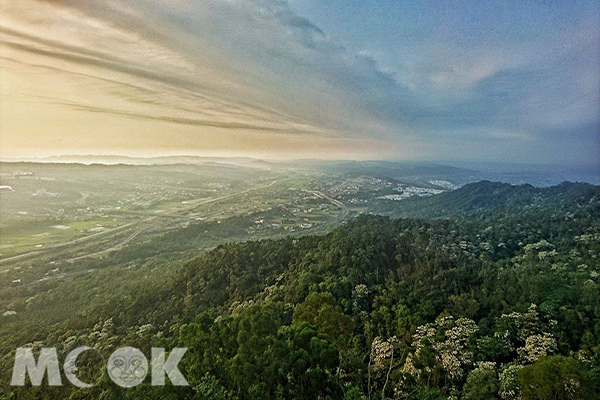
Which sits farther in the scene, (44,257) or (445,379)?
(44,257)

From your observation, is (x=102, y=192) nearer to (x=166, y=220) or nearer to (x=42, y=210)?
(x=42, y=210)

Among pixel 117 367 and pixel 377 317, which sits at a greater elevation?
pixel 117 367

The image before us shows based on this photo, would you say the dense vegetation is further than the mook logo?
No

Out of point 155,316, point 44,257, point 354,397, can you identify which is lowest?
point 44,257

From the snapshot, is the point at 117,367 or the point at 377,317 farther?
the point at 377,317

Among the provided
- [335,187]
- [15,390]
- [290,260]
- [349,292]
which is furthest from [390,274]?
[335,187]
